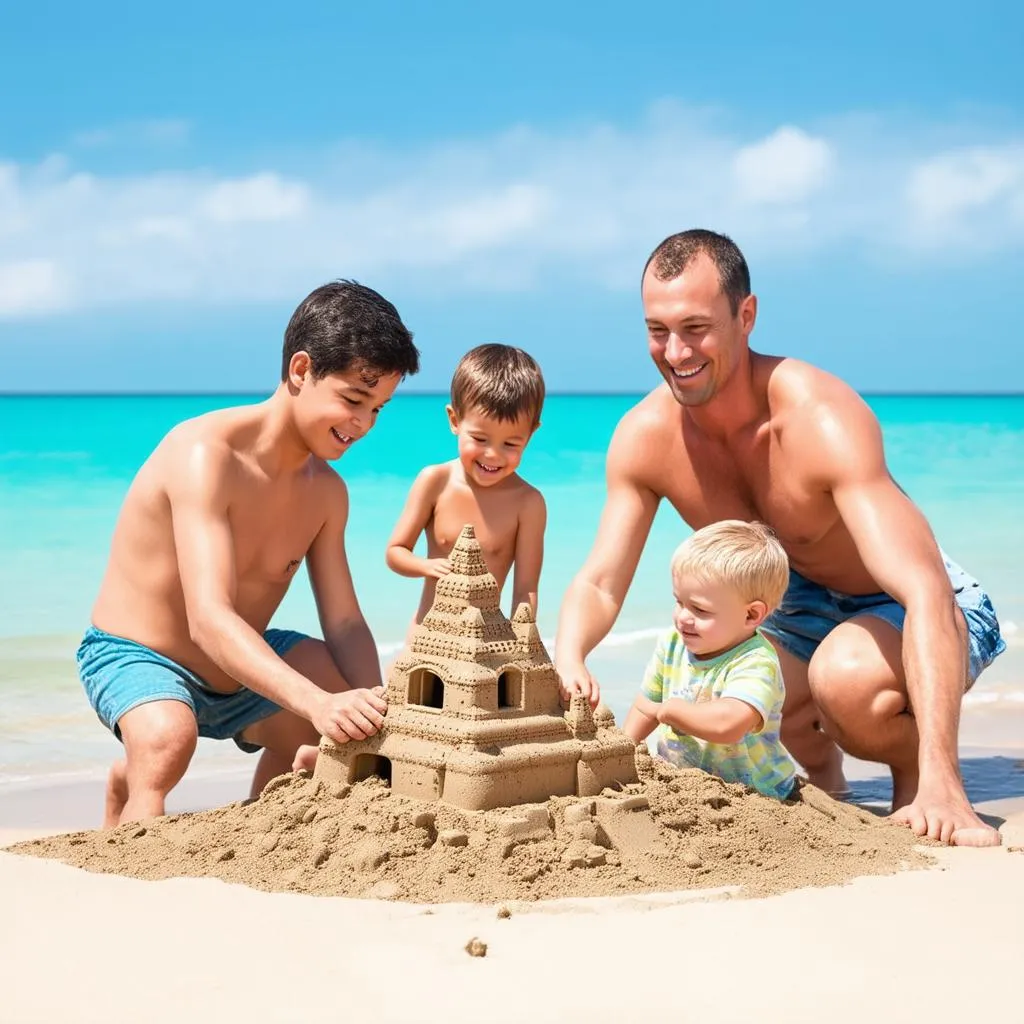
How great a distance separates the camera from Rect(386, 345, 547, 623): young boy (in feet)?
19.5

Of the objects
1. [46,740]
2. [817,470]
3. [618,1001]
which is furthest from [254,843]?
[46,740]

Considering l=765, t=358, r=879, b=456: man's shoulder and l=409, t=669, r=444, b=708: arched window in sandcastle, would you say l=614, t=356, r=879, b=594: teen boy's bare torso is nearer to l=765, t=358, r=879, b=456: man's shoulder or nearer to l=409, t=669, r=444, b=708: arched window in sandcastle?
l=765, t=358, r=879, b=456: man's shoulder

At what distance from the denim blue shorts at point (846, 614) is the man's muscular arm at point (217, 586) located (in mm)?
2249

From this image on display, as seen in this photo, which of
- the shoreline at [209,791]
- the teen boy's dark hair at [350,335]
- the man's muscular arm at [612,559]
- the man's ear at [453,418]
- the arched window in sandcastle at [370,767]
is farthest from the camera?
the man's ear at [453,418]

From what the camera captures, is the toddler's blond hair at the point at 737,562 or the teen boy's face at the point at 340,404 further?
the teen boy's face at the point at 340,404

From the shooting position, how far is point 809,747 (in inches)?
243

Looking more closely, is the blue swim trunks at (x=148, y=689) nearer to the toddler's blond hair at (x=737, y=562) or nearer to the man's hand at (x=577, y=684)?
the man's hand at (x=577, y=684)

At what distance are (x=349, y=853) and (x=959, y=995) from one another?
67.7 inches

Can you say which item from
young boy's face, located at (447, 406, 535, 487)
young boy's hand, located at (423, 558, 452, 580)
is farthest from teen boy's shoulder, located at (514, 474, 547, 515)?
young boy's hand, located at (423, 558, 452, 580)

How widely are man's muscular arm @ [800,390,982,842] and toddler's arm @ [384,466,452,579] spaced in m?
1.61

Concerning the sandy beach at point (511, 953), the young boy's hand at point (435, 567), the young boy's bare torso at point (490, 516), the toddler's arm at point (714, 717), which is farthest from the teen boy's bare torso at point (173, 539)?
the toddler's arm at point (714, 717)

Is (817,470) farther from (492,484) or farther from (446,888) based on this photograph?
(446,888)

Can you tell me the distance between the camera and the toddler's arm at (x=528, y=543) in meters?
6.15

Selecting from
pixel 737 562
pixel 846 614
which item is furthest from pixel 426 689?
pixel 846 614
